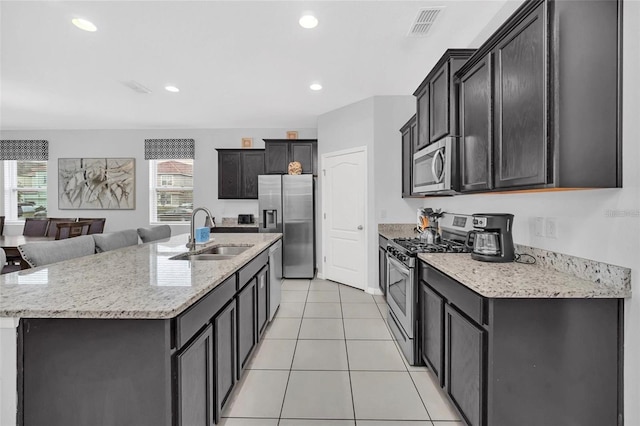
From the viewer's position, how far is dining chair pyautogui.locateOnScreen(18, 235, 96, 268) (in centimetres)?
204

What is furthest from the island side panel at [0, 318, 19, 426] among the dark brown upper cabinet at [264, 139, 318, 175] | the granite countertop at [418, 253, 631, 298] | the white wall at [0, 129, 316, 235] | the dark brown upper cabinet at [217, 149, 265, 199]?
the white wall at [0, 129, 316, 235]

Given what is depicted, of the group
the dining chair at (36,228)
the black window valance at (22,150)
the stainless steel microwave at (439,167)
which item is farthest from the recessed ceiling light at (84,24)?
the black window valance at (22,150)

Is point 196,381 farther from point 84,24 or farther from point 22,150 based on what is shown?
point 22,150

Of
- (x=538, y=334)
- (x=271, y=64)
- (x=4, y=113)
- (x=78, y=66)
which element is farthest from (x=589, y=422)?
(x=4, y=113)

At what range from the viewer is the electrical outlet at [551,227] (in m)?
1.74

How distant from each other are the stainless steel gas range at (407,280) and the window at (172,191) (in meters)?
4.62

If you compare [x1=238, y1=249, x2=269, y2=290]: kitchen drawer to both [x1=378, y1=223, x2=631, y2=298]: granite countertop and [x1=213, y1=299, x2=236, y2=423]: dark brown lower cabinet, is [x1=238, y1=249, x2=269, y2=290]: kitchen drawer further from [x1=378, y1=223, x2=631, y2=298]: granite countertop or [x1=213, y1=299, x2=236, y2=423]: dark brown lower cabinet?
[x1=378, y1=223, x2=631, y2=298]: granite countertop

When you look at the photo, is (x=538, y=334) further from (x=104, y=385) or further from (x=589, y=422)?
(x=104, y=385)

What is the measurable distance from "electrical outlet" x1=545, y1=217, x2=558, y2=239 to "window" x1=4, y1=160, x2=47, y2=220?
26.6 feet

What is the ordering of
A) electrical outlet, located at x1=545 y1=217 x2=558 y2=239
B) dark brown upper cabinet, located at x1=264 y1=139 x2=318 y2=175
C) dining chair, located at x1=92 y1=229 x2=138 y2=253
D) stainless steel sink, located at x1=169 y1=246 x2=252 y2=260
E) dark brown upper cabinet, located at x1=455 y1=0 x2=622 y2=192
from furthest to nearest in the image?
dark brown upper cabinet, located at x1=264 y1=139 x2=318 y2=175 < dining chair, located at x1=92 y1=229 x2=138 y2=253 < stainless steel sink, located at x1=169 y1=246 x2=252 y2=260 < electrical outlet, located at x1=545 y1=217 x2=558 y2=239 < dark brown upper cabinet, located at x1=455 y1=0 x2=622 y2=192

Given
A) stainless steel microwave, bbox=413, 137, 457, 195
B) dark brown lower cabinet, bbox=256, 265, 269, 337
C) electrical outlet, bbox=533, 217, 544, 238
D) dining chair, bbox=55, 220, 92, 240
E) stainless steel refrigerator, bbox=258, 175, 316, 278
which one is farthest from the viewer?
stainless steel refrigerator, bbox=258, 175, 316, 278

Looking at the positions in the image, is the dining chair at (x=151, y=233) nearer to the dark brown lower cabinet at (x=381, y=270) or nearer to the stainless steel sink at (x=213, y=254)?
the stainless steel sink at (x=213, y=254)

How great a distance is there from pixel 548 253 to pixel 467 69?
1288 mm

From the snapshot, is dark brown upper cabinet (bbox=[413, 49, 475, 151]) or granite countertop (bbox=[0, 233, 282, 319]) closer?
granite countertop (bbox=[0, 233, 282, 319])
